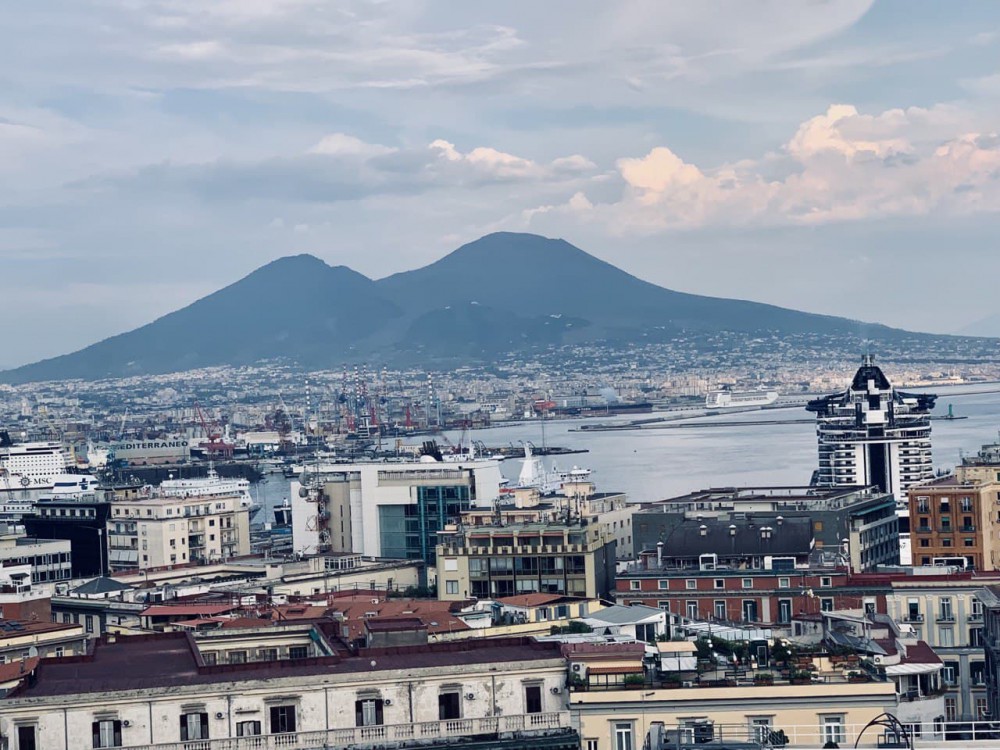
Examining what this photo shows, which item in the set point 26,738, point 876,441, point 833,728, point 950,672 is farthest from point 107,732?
point 876,441

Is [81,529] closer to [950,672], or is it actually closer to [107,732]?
[950,672]

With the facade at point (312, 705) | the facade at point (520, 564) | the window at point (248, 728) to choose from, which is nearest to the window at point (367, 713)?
the facade at point (312, 705)

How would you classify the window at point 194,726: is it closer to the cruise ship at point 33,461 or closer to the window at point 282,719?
the window at point 282,719

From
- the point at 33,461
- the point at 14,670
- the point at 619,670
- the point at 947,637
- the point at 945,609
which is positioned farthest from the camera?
the point at 33,461

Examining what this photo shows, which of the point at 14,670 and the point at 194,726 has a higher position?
the point at 194,726

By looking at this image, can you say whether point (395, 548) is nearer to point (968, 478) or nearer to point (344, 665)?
point (968, 478)

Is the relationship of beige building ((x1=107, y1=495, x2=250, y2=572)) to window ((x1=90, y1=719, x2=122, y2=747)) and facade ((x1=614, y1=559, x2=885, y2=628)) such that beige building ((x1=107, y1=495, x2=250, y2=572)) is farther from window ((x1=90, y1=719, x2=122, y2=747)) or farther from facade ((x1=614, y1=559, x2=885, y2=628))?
window ((x1=90, y1=719, x2=122, y2=747))
